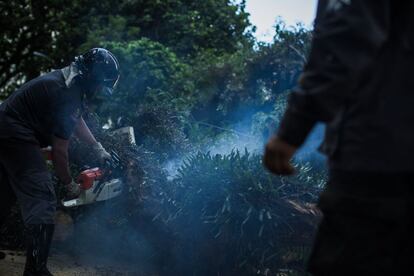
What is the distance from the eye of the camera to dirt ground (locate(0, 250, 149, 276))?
4.98 m

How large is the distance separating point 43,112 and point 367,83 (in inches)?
124

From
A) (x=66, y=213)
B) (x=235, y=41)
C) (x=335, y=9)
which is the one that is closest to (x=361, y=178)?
(x=335, y=9)

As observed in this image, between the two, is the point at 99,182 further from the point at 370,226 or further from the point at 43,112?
the point at 370,226

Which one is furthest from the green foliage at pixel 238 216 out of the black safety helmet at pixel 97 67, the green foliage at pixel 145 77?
the green foliage at pixel 145 77

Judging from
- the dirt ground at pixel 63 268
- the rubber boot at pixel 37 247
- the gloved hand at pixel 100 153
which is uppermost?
the gloved hand at pixel 100 153

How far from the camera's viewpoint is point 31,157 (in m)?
4.33

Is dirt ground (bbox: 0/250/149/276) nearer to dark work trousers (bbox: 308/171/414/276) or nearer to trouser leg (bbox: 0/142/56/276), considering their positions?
trouser leg (bbox: 0/142/56/276)

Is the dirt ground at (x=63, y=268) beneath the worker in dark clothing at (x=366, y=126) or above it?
beneath

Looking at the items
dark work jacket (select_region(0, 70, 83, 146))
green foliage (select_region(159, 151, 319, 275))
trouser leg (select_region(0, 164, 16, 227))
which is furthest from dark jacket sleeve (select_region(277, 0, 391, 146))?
trouser leg (select_region(0, 164, 16, 227))

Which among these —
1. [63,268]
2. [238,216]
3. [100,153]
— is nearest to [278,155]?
[238,216]

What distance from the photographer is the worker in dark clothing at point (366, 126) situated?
5.72 feet

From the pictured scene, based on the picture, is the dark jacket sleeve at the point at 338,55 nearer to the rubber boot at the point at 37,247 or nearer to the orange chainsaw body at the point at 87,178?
the rubber boot at the point at 37,247

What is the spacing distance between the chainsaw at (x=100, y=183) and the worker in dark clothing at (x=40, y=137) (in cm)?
18

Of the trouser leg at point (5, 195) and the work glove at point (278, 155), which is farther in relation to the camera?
the trouser leg at point (5, 195)
